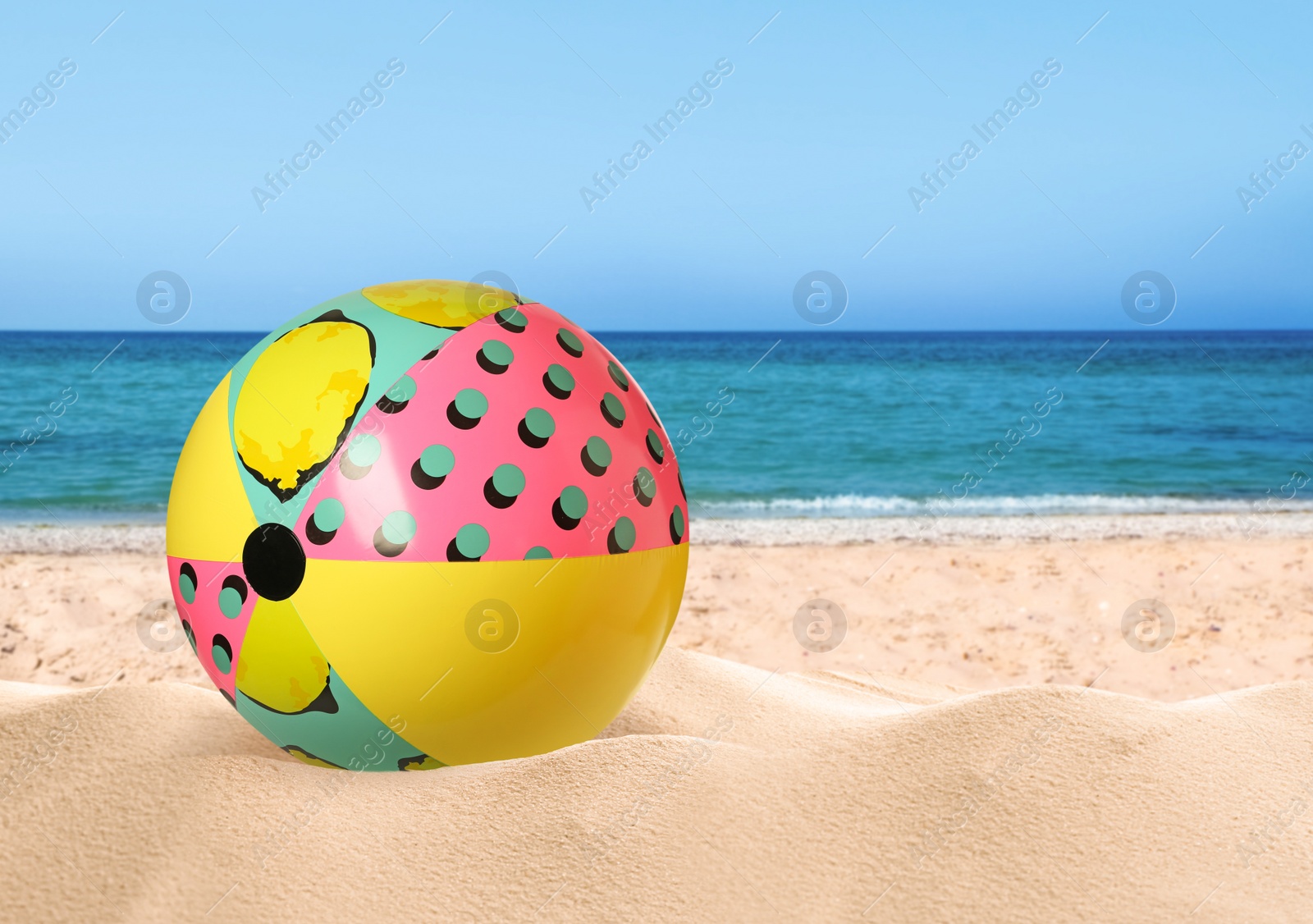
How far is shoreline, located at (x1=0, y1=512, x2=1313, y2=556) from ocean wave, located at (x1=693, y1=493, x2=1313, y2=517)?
33cm

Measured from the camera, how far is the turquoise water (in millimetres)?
13281

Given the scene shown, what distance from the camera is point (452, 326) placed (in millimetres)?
3439

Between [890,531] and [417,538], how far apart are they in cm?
828

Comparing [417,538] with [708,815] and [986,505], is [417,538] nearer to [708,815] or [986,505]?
[708,815]

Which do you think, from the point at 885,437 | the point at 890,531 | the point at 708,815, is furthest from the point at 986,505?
the point at 708,815

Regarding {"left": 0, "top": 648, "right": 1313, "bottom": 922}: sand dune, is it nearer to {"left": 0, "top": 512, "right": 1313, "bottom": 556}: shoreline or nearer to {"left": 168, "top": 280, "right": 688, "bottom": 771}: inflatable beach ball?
{"left": 168, "top": 280, "right": 688, "bottom": 771}: inflatable beach ball

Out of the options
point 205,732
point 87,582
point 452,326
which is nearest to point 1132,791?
point 452,326

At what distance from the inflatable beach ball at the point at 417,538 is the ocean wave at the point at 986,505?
873 centimetres

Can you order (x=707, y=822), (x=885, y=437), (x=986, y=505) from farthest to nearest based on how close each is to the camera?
(x=885, y=437) < (x=986, y=505) < (x=707, y=822)

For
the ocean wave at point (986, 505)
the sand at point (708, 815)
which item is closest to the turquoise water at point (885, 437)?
the ocean wave at point (986, 505)

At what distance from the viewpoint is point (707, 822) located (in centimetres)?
309

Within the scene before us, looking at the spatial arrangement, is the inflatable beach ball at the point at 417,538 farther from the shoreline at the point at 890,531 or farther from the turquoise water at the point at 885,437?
the turquoise water at the point at 885,437

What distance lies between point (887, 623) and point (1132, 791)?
3994 millimetres

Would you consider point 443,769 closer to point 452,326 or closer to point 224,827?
point 224,827
